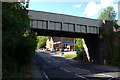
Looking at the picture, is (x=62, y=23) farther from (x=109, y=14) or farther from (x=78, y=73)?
(x=109, y=14)

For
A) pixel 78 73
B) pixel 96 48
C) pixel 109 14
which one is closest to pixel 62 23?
pixel 78 73

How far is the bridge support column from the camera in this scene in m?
28.6

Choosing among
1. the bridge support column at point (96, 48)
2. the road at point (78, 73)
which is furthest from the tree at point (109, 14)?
the road at point (78, 73)

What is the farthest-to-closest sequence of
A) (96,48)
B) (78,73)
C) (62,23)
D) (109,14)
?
(109,14), (96,48), (62,23), (78,73)

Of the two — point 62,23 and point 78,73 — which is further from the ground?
point 62,23

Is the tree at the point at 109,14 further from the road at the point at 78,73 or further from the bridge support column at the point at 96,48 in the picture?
the road at the point at 78,73

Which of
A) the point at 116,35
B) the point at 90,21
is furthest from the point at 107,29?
the point at 90,21

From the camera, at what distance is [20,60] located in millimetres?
10391

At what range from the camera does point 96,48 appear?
3019cm

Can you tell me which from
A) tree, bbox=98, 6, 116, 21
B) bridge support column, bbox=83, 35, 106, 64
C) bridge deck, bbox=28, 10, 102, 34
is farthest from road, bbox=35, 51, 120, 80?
tree, bbox=98, 6, 116, 21

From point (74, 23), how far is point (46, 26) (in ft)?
21.0

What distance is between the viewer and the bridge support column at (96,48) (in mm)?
28609

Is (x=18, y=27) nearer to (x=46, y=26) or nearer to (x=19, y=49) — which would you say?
(x=19, y=49)

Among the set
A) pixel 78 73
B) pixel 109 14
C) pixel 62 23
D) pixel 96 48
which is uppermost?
pixel 109 14
